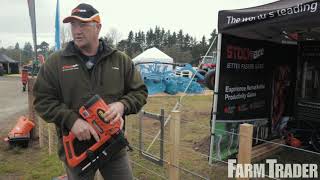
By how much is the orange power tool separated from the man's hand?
0.03 m

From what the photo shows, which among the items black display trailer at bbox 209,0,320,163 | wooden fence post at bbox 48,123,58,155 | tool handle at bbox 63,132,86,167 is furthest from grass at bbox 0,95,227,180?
tool handle at bbox 63,132,86,167

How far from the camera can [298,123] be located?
745 centimetres

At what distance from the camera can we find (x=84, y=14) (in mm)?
2818

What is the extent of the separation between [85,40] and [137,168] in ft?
12.5

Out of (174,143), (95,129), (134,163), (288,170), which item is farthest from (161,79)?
(95,129)

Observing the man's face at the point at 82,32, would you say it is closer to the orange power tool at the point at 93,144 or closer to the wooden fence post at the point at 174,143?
the orange power tool at the point at 93,144

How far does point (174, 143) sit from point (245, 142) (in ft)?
3.83

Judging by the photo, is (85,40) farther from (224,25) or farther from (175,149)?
(224,25)

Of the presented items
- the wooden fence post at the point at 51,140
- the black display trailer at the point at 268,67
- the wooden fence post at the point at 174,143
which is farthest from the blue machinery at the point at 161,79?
the wooden fence post at the point at 174,143

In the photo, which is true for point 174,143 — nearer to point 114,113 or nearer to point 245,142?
point 245,142

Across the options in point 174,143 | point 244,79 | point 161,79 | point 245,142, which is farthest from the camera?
point 161,79

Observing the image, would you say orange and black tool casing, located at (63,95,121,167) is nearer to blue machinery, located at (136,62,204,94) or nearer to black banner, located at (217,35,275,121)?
black banner, located at (217,35,275,121)

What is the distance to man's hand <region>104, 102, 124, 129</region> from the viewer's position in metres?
2.67

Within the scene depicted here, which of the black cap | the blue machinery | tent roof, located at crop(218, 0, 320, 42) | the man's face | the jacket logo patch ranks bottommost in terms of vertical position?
the blue machinery
